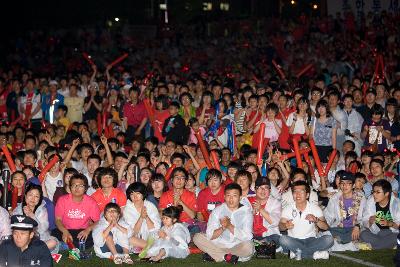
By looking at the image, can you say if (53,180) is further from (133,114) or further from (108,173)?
(133,114)

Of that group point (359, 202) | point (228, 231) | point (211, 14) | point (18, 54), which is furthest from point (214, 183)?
point (211, 14)

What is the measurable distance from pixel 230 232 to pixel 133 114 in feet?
19.0

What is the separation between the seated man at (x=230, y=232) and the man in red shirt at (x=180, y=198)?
2.79ft

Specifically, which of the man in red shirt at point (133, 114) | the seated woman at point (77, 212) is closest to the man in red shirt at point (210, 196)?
the seated woman at point (77, 212)

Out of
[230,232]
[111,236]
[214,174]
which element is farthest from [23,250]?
[214,174]

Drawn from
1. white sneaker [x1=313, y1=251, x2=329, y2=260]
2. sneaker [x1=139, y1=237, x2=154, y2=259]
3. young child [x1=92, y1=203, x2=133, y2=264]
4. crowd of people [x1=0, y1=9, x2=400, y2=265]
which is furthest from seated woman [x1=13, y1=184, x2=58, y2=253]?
white sneaker [x1=313, y1=251, x2=329, y2=260]

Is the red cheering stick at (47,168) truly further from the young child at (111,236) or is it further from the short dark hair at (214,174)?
the short dark hair at (214,174)

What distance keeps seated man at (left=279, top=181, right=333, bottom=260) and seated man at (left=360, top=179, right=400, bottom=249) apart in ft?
2.43

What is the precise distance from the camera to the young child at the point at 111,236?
10.6 meters

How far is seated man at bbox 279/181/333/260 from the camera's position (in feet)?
35.0

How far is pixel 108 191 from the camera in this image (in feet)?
37.8

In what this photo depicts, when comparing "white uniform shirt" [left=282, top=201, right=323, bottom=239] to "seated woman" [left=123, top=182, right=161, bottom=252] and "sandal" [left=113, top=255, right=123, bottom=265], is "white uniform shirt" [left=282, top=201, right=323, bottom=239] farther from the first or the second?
"sandal" [left=113, top=255, right=123, bottom=265]

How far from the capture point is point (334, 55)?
75.6ft

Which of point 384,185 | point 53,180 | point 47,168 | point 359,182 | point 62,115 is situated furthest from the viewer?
point 62,115
